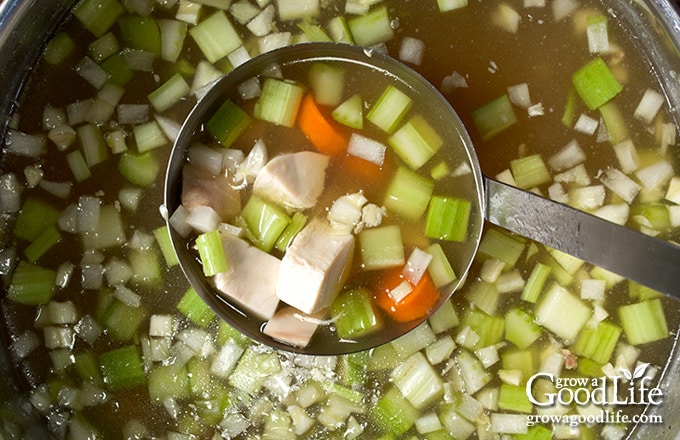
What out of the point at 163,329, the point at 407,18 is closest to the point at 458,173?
the point at 407,18

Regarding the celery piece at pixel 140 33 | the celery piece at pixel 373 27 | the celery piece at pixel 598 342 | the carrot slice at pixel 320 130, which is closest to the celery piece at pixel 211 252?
the carrot slice at pixel 320 130

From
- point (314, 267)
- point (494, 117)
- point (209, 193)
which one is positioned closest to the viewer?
point (314, 267)

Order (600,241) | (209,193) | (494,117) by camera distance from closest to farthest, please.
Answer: (600,241) → (209,193) → (494,117)

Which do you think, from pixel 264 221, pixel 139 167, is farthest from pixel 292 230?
pixel 139 167

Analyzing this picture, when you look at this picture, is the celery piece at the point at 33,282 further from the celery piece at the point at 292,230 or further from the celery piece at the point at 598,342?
the celery piece at the point at 598,342

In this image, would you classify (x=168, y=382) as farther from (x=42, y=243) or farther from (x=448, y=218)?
(x=448, y=218)

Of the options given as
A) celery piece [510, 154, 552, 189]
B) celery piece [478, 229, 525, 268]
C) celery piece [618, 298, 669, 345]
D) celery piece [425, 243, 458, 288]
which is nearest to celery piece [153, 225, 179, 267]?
celery piece [425, 243, 458, 288]
